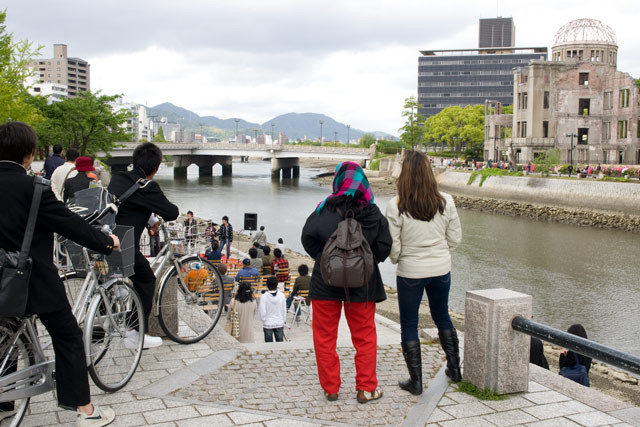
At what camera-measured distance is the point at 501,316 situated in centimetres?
516

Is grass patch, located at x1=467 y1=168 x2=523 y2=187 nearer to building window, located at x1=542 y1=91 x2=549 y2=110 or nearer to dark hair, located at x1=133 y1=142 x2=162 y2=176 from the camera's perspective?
building window, located at x1=542 y1=91 x2=549 y2=110

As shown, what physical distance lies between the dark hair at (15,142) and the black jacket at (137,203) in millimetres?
1500

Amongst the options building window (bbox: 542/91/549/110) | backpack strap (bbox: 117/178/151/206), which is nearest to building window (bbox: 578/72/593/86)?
building window (bbox: 542/91/549/110)

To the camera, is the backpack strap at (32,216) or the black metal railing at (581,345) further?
the black metal railing at (581,345)

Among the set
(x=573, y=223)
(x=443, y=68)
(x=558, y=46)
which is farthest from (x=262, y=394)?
(x=443, y=68)

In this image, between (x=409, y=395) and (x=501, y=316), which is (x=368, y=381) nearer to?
(x=409, y=395)

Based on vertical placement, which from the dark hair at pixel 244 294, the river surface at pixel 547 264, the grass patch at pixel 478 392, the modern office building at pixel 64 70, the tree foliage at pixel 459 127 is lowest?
the river surface at pixel 547 264

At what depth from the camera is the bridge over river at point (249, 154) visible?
81.7m

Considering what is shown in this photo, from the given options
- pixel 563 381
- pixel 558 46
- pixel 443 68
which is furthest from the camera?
pixel 443 68

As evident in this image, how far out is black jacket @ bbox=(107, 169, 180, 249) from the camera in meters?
5.46

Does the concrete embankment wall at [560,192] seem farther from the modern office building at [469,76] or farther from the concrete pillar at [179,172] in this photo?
the modern office building at [469,76]

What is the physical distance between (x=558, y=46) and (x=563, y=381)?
74.8 m

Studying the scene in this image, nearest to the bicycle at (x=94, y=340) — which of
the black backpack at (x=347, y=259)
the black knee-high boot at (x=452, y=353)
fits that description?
the black backpack at (x=347, y=259)

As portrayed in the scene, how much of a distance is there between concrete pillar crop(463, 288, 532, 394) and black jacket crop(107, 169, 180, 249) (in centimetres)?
285
